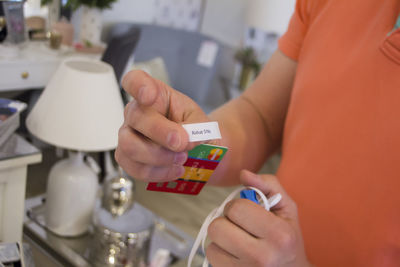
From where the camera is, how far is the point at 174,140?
43cm

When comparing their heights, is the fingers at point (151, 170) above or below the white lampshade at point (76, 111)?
above

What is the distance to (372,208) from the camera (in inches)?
25.3

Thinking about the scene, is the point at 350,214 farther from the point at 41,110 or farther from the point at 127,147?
the point at 41,110

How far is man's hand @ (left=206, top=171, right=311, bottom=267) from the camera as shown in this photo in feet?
1.51

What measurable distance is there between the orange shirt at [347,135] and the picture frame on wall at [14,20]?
128 cm

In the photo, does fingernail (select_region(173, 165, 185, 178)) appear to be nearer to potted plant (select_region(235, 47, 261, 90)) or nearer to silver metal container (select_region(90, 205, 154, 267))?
silver metal container (select_region(90, 205, 154, 267))

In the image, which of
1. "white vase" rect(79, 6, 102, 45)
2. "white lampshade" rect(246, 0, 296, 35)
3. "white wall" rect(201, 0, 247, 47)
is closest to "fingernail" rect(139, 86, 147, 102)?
"white vase" rect(79, 6, 102, 45)

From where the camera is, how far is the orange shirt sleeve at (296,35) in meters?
0.81

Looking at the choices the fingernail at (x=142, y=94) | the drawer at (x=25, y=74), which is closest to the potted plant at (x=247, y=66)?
the drawer at (x=25, y=74)

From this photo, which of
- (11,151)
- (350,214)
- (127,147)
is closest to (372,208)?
(350,214)

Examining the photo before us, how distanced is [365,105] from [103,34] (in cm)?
213

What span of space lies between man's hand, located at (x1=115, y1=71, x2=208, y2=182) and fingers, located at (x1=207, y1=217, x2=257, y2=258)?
80 millimetres

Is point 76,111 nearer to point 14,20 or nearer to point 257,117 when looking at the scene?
point 257,117

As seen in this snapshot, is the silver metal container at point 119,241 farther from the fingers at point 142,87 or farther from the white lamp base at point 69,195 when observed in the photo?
the fingers at point 142,87
